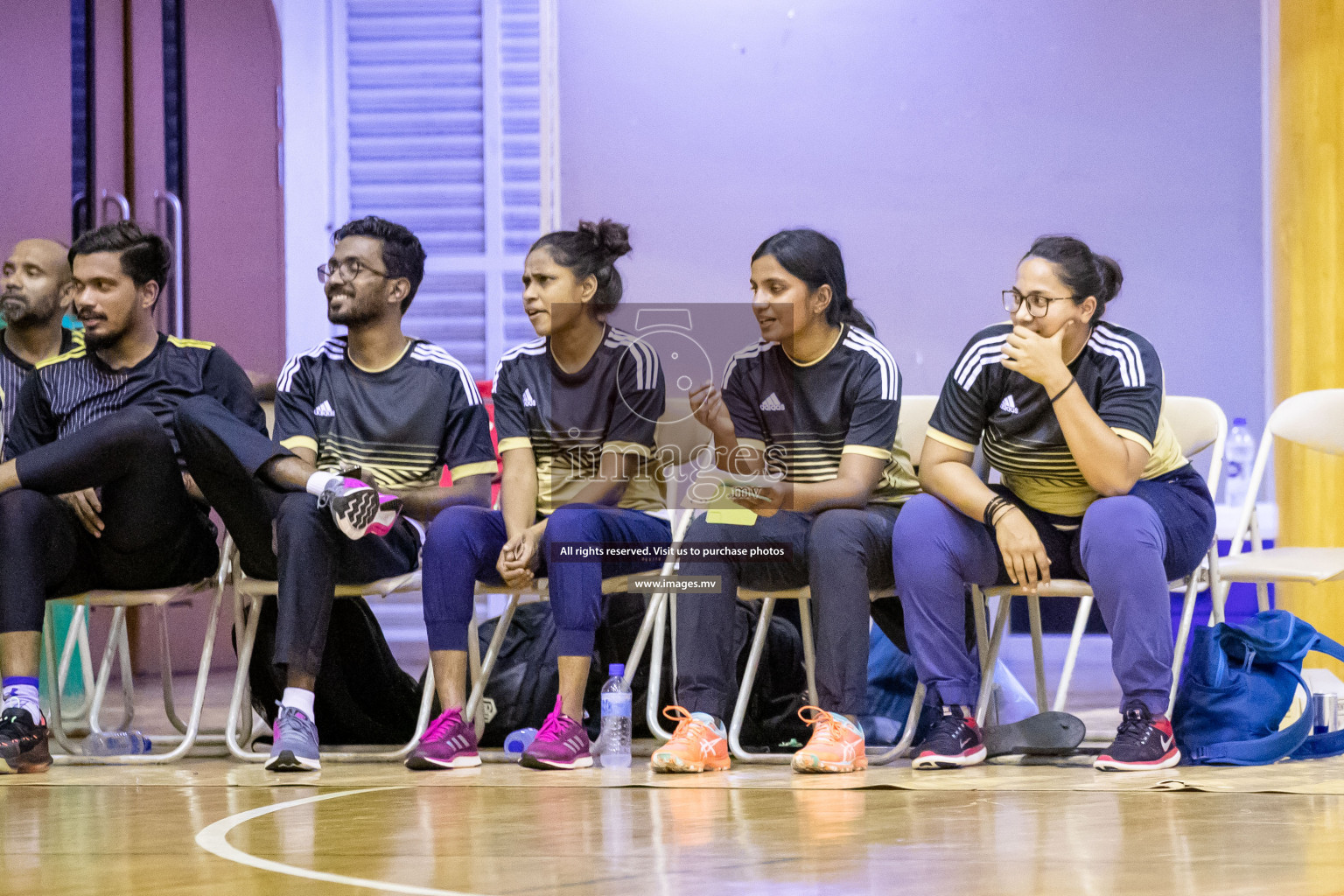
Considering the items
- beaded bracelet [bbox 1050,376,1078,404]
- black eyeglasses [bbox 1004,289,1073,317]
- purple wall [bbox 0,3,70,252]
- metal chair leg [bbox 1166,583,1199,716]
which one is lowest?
metal chair leg [bbox 1166,583,1199,716]

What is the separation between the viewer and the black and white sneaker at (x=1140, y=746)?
265 centimetres

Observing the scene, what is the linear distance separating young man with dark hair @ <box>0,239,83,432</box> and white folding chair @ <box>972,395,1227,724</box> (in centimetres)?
246

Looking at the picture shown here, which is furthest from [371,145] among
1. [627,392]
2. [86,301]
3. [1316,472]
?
[1316,472]

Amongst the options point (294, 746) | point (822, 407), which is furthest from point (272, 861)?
point (822, 407)

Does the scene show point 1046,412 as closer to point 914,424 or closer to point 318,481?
point 914,424

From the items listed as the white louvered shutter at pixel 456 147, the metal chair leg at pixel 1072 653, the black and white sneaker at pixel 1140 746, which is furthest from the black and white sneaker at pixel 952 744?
the white louvered shutter at pixel 456 147

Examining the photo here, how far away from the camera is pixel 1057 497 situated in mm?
2926

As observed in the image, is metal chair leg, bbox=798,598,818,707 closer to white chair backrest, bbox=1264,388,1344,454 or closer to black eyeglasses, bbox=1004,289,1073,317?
black eyeglasses, bbox=1004,289,1073,317

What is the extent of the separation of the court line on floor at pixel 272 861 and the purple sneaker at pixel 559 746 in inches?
18.3

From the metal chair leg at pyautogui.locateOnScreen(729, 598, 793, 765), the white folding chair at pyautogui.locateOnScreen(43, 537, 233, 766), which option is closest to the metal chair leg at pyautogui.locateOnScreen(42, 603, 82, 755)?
the white folding chair at pyautogui.locateOnScreen(43, 537, 233, 766)

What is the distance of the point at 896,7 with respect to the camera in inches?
222

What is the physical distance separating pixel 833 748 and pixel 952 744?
0.80ft

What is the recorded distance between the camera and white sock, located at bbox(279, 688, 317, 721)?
2.90m

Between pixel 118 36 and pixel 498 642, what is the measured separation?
10.5ft
